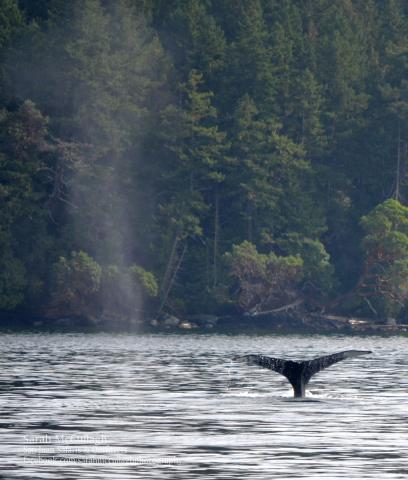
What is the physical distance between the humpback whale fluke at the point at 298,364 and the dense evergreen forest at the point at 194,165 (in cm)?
7647

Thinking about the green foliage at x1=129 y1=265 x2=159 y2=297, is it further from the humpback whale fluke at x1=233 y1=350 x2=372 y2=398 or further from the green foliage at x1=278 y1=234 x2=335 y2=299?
the humpback whale fluke at x1=233 y1=350 x2=372 y2=398

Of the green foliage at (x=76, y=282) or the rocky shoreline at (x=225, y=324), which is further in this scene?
the green foliage at (x=76, y=282)

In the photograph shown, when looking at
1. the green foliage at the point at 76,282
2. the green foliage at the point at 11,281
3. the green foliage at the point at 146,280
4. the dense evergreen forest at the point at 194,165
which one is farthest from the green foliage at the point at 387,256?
the green foliage at the point at 11,281

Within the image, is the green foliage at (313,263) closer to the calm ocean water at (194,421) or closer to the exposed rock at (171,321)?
the exposed rock at (171,321)

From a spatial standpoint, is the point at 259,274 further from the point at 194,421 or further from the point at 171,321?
the point at 194,421

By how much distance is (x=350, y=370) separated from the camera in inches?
2469

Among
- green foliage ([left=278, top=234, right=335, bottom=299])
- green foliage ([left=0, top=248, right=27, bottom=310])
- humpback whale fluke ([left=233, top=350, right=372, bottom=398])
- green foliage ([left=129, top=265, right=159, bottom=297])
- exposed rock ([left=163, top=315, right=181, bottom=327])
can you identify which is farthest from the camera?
green foliage ([left=278, top=234, right=335, bottom=299])

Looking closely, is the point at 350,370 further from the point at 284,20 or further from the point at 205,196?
the point at 284,20

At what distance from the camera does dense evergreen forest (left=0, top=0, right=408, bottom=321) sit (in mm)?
125062

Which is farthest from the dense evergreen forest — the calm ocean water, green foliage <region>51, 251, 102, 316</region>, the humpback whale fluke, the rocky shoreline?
the humpback whale fluke

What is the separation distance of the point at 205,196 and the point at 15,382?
85509 mm

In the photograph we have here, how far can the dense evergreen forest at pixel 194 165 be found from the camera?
125062mm

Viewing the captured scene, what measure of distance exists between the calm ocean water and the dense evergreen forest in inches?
2178

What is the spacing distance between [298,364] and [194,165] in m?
88.8
